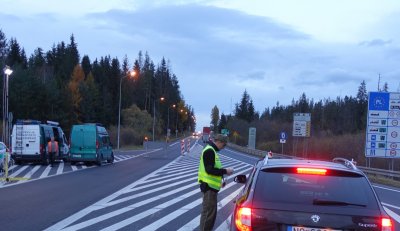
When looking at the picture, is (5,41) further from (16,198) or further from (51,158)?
(16,198)

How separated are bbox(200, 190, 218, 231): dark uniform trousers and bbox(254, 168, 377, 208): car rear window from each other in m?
2.84

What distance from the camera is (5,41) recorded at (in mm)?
113625

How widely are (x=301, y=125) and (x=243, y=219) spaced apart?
4241 cm

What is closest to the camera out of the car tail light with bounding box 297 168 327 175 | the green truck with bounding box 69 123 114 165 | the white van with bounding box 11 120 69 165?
the car tail light with bounding box 297 168 327 175

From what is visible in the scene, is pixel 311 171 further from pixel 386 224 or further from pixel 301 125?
pixel 301 125

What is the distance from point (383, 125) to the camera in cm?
3127

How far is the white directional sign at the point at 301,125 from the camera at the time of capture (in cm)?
4703

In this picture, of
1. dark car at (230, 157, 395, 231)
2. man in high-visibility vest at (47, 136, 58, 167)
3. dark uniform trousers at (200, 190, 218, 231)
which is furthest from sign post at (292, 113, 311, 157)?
dark car at (230, 157, 395, 231)

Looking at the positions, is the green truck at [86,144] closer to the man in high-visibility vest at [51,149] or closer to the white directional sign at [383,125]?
the man in high-visibility vest at [51,149]

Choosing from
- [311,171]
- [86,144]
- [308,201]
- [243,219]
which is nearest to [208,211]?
[311,171]

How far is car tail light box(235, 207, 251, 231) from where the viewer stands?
18.4 feet

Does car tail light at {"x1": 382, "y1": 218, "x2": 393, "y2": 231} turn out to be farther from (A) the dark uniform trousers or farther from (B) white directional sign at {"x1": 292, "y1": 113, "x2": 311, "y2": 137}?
(B) white directional sign at {"x1": 292, "y1": 113, "x2": 311, "y2": 137}

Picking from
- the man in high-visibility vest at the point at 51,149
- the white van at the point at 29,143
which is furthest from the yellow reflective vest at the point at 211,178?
the white van at the point at 29,143

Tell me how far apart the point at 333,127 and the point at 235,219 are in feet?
519
